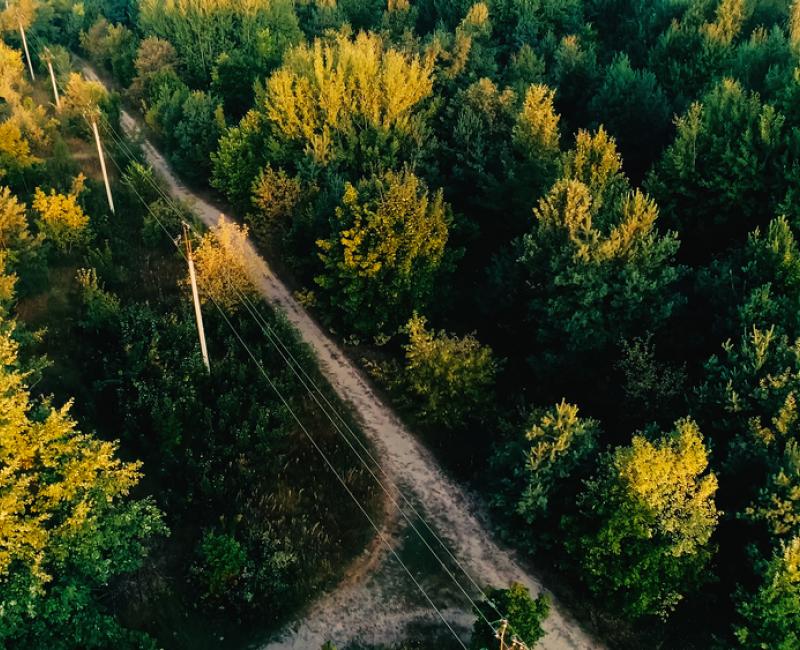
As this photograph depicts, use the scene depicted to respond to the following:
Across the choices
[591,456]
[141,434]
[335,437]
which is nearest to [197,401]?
[141,434]

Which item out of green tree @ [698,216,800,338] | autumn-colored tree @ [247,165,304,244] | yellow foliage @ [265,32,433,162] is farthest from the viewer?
yellow foliage @ [265,32,433,162]

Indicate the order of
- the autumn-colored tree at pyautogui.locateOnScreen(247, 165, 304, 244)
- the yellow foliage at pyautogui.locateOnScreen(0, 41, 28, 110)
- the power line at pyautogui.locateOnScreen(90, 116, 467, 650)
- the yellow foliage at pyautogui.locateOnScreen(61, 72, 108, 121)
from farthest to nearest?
the yellow foliage at pyautogui.locateOnScreen(61, 72, 108, 121)
the yellow foliage at pyautogui.locateOnScreen(0, 41, 28, 110)
the autumn-colored tree at pyautogui.locateOnScreen(247, 165, 304, 244)
the power line at pyautogui.locateOnScreen(90, 116, 467, 650)

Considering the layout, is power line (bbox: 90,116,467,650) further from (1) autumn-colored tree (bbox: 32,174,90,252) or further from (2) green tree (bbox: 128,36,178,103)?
→ (2) green tree (bbox: 128,36,178,103)

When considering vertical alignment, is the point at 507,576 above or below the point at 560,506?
below

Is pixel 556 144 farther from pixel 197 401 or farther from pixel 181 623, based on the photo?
pixel 181 623

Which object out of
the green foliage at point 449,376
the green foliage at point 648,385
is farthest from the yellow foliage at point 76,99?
the green foliage at point 648,385

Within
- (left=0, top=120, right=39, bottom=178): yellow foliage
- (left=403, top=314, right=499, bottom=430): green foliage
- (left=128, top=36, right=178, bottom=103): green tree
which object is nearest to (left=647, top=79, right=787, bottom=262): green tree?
(left=403, top=314, right=499, bottom=430): green foliage
